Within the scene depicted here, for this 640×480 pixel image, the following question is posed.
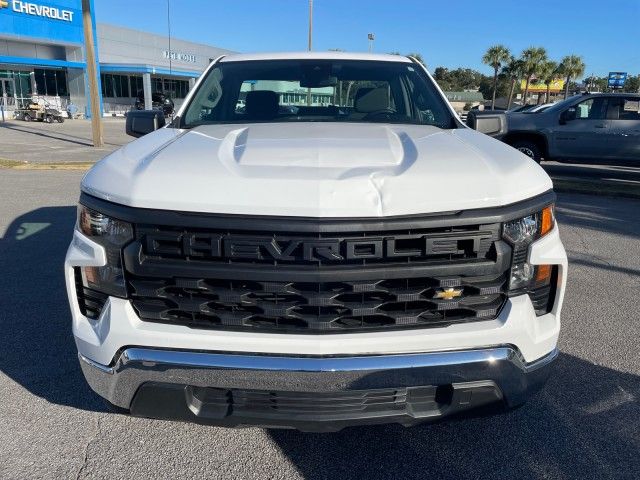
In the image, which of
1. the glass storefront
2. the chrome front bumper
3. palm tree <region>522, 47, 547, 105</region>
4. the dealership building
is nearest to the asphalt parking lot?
the chrome front bumper

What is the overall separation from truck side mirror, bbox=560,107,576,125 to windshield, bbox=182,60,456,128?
28.9ft

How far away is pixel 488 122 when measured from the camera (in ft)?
12.2

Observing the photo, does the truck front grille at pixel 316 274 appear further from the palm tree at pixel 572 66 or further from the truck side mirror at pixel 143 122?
the palm tree at pixel 572 66

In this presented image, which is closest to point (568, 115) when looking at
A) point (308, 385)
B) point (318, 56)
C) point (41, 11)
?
point (318, 56)

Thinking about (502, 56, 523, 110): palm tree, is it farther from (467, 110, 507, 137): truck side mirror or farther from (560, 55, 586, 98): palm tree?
(467, 110, 507, 137): truck side mirror

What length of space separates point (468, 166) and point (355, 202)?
566 millimetres

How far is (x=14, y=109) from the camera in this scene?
104 feet

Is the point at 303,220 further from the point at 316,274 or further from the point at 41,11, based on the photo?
the point at 41,11

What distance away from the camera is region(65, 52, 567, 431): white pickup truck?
1.89 m

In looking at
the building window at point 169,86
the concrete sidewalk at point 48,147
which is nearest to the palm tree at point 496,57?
the building window at point 169,86

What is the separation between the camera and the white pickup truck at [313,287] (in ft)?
6.19

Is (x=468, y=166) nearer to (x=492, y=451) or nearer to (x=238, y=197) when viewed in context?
(x=238, y=197)

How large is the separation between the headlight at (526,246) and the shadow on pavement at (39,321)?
7.23 feet

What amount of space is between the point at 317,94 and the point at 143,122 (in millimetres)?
1238
